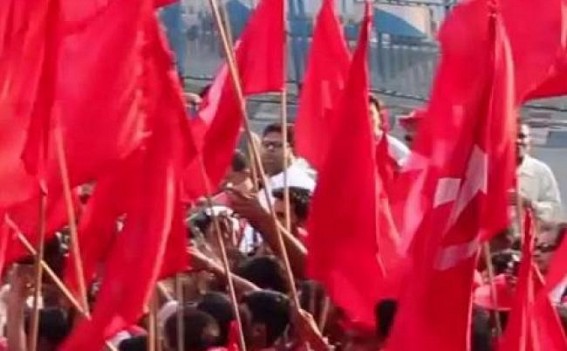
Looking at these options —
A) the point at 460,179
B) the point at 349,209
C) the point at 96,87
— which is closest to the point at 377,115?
the point at 349,209

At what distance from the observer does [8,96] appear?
6.99m

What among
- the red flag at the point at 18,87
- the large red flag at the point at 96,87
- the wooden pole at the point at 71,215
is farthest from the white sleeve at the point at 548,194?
the red flag at the point at 18,87

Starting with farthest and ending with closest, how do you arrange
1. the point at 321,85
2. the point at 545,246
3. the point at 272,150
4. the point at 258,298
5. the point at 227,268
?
the point at 272,150, the point at 321,85, the point at 545,246, the point at 258,298, the point at 227,268

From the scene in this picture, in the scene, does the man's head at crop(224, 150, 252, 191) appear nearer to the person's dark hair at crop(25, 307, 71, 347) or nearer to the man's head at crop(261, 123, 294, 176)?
the man's head at crop(261, 123, 294, 176)

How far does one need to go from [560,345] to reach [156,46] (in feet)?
4.42

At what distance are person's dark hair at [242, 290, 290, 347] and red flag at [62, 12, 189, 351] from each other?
0.68 meters

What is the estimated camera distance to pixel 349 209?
25.5 ft

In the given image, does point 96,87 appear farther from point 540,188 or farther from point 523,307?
point 540,188

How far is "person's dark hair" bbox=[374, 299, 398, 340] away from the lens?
7340 mm

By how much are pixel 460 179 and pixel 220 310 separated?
165 cm

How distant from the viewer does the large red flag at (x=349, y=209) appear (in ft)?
25.0

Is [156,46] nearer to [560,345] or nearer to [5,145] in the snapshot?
[5,145]

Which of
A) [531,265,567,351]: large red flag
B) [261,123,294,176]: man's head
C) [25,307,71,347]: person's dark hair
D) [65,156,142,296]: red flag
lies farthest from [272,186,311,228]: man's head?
[531,265,567,351]: large red flag

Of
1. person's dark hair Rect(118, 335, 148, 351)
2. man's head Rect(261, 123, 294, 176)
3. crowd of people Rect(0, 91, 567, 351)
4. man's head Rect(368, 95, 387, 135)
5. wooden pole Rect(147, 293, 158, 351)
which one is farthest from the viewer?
man's head Rect(261, 123, 294, 176)
